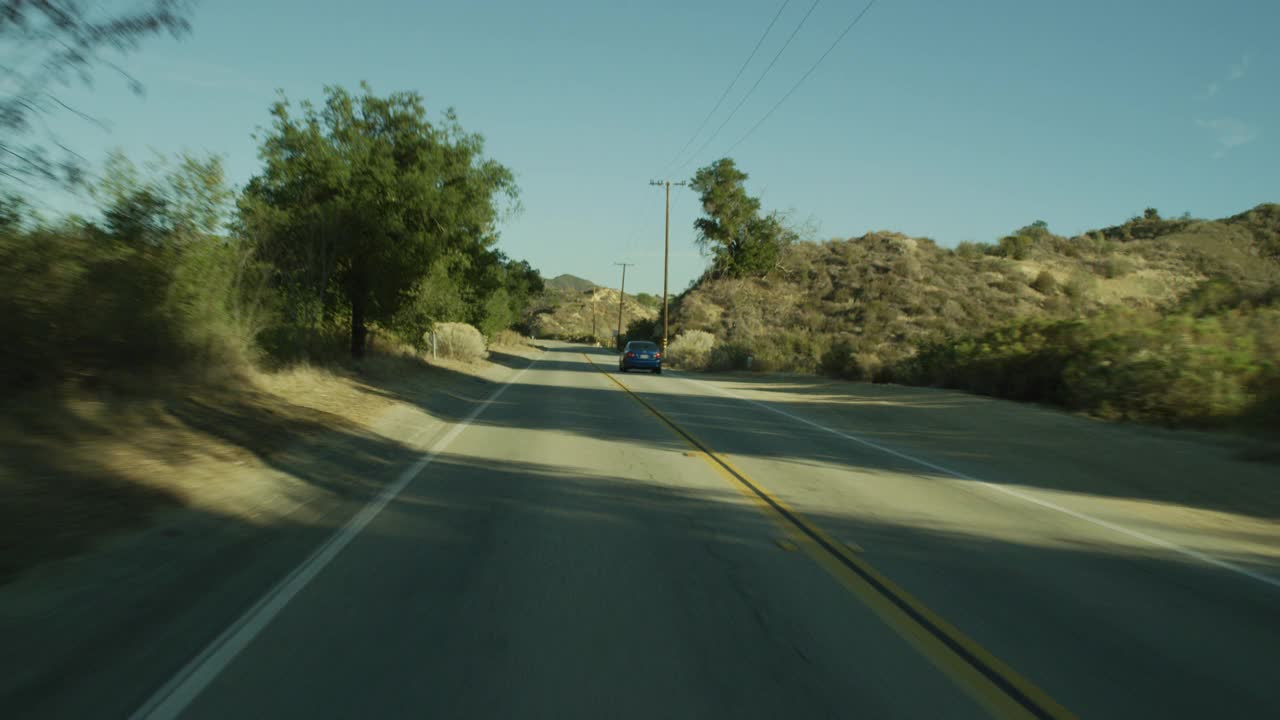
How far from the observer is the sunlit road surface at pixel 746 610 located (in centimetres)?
379

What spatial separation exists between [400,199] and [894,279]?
51.5m

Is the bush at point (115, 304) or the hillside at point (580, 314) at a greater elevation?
the hillside at point (580, 314)

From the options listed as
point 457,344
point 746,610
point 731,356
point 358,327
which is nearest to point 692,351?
point 731,356

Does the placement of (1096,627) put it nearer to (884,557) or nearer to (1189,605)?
(1189,605)

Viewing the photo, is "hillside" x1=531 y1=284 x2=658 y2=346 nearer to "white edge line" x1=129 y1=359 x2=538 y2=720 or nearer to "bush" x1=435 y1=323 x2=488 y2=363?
"bush" x1=435 y1=323 x2=488 y2=363

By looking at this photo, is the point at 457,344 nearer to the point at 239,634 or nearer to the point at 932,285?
the point at 239,634

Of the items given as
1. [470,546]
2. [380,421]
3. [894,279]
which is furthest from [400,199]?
[894,279]

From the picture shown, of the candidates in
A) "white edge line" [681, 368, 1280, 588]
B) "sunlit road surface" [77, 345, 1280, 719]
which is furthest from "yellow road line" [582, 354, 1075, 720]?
"white edge line" [681, 368, 1280, 588]

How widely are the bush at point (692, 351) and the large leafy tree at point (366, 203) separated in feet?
85.1

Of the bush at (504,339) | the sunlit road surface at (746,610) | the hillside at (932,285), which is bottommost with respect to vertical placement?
the sunlit road surface at (746,610)

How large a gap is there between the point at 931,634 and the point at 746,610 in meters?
1.07

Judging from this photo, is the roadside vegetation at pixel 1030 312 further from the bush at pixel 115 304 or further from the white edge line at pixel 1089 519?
the bush at pixel 115 304

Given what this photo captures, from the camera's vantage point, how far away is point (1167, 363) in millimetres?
15086

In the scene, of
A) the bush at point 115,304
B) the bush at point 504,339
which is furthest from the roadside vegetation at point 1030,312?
the bush at point 115,304
